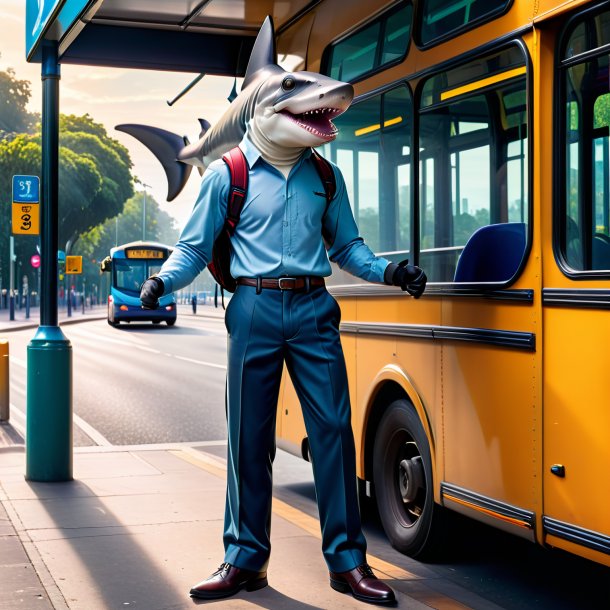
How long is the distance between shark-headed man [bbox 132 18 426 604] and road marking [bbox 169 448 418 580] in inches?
23.2

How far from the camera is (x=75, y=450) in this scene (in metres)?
9.67

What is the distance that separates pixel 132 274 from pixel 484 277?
36.1 m

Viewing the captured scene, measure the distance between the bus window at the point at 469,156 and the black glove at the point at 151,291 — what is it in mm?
1446

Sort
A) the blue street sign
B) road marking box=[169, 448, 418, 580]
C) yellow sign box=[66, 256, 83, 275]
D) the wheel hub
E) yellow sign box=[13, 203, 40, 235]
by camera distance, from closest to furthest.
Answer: road marking box=[169, 448, 418, 580] → the wheel hub → yellow sign box=[13, 203, 40, 235] → the blue street sign → yellow sign box=[66, 256, 83, 275]

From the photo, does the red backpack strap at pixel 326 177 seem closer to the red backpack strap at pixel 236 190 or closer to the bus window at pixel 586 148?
the red backpack strap at pixel 236 190

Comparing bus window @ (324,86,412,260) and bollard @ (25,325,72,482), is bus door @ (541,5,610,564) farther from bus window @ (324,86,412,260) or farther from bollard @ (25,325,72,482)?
bollard @ (25,325,72,482)

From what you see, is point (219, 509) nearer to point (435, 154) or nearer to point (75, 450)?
point (435, 154)

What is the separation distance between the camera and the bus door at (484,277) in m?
4.55

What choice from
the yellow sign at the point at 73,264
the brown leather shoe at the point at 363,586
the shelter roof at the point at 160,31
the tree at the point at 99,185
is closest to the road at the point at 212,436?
the brown leather shoe at the point at 363,586

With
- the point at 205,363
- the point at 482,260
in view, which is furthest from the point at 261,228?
the point at 205,363

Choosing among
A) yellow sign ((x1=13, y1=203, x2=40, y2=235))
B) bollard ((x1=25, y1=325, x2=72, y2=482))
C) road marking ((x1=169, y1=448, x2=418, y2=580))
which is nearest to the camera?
road marking ((x1=169, y1=448, x2=418, y2=580))

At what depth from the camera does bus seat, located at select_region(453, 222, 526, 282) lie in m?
4.79

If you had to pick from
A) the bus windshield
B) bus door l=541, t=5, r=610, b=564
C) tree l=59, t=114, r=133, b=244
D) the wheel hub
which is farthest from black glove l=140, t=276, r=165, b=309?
tree l=59, t=114, r=133, b=244

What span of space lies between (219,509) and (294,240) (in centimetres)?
252
